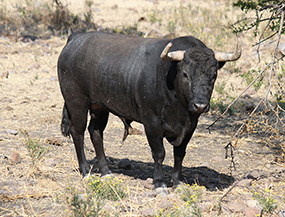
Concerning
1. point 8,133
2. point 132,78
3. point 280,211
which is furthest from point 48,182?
point 280,211

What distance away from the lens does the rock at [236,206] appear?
427 centimetres

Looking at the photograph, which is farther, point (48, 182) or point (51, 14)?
point (51, 14)

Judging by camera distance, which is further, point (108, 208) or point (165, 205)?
point (165, 205)

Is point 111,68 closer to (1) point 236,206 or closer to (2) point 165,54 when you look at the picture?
(2) point 165,54

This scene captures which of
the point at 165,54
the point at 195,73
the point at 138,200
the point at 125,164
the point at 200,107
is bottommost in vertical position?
the point at 125,164

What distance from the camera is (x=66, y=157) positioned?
6.06m

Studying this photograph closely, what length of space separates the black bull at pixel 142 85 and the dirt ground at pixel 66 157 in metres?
0.50

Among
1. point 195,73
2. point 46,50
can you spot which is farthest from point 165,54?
point 46,50

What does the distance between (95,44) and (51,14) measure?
8763 mm

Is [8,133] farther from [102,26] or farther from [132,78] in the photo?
[102,26]

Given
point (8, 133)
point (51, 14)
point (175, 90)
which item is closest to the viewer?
point (175, 90)

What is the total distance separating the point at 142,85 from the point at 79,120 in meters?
1.33

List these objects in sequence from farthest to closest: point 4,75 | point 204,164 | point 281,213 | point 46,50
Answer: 1. point 46,50
2. point 4,75
3. point 204,164
4. point 281,213

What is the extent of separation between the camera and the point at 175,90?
4.70 m
